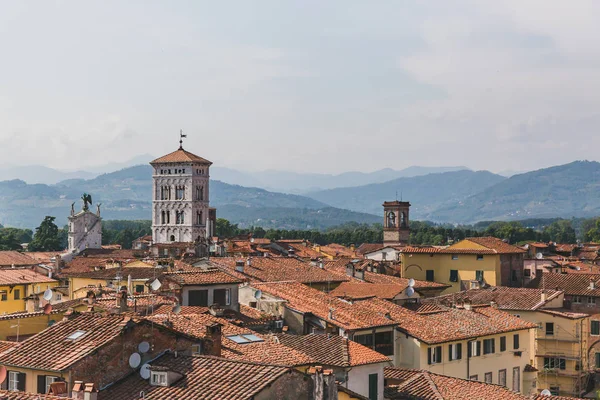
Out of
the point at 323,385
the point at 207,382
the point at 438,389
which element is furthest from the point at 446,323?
the point at 207,382

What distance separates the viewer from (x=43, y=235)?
147625 mm

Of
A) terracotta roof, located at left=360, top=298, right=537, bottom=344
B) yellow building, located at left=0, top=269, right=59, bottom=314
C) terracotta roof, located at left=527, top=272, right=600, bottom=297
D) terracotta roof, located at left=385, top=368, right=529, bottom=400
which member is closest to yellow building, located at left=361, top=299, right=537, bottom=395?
terracotta roof, located at left=360, top=298, right=537, bottom=344

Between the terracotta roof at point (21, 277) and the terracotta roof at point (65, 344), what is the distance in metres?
32.2

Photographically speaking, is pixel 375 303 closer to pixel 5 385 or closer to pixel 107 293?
pixel 107 293

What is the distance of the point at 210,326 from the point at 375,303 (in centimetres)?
1767

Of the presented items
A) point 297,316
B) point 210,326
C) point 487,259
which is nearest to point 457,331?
point 297,316

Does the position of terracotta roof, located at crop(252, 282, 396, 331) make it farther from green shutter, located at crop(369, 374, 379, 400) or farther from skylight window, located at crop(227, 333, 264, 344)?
skylight window, located at crop(227, 333, 264, 344)

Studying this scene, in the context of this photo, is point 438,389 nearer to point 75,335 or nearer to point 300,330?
point 300,330

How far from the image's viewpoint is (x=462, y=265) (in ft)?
217

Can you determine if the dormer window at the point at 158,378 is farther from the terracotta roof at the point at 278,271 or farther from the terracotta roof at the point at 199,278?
the terracotta roof at the point at 278,271

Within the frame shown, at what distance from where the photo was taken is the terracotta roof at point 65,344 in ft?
69.4

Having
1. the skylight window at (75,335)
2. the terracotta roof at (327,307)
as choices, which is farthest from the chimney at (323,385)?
the terracotta roof at (327,307)

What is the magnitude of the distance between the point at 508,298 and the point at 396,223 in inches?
3948

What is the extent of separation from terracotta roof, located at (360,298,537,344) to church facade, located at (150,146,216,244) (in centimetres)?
10811
